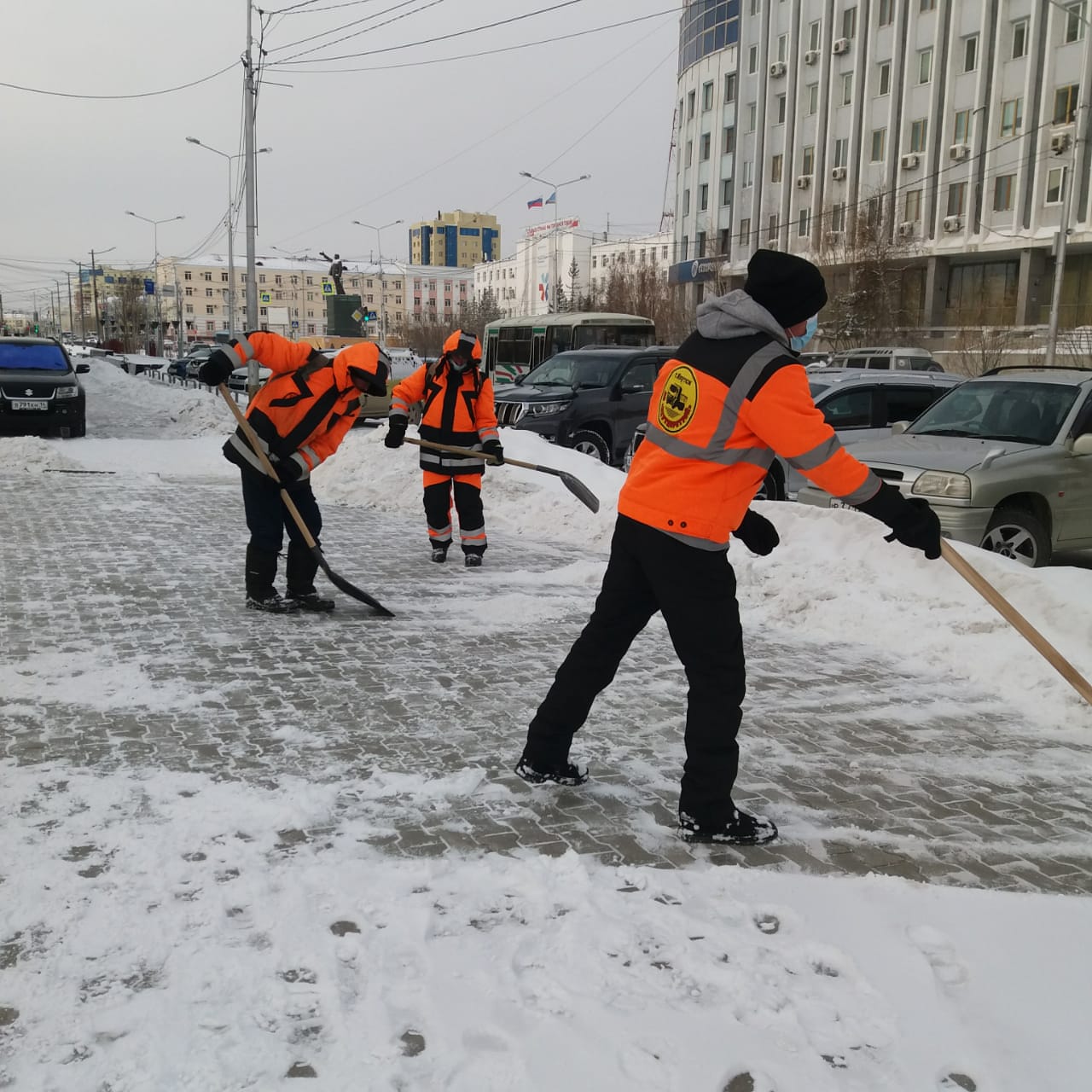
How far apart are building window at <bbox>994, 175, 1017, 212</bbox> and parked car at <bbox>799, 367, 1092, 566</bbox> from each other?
3466 centimetres

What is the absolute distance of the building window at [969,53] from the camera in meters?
40.4

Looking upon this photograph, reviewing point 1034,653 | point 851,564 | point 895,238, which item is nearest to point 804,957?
point 1034,653

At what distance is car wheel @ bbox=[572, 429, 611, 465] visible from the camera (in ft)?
46.3

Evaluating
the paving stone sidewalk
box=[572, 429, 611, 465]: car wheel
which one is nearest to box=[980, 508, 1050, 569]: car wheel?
the paving stone sidewalk

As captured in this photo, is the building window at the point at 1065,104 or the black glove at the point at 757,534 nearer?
the black glove at the point at 757,534

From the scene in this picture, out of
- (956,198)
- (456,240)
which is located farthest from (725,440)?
(456,240)

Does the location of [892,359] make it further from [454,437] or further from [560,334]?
[454,437]

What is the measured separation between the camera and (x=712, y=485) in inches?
133

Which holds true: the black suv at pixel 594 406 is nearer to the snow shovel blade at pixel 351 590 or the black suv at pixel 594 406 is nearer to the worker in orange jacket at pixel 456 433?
the worker in orange jacket at pixel 456 433

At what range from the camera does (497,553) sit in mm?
8633

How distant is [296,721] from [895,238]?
4227 cm

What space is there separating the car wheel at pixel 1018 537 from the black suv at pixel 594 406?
6.73m

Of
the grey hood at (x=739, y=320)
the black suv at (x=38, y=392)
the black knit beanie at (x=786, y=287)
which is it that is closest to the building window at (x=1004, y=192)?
the black suv at (x=38, y=392)

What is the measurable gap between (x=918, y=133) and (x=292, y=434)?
43039 millimetres
